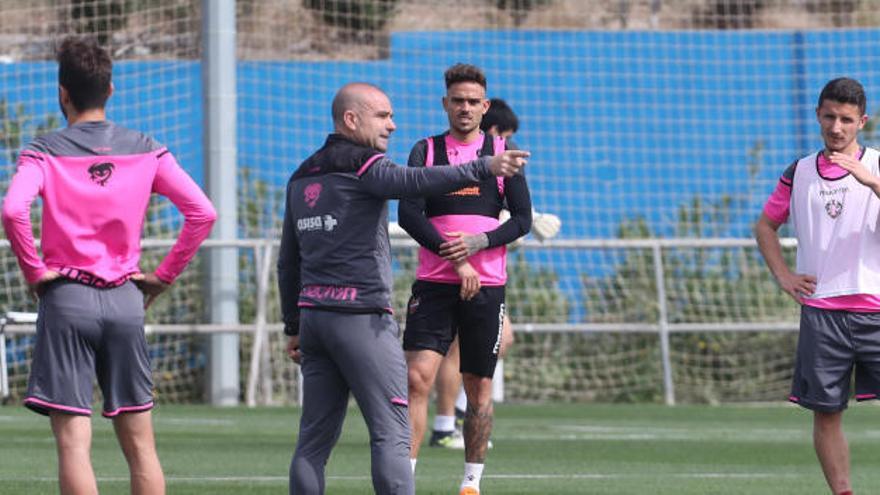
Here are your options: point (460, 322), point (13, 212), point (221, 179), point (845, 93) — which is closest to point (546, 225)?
point (460, 322)

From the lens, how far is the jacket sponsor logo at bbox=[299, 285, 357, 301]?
7.25 metres

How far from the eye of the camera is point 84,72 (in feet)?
22.5

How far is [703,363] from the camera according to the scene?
61.9 ft

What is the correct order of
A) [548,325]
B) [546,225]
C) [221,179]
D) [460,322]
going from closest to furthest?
[460,322] → [546,225] → [221,179] → [548,325]

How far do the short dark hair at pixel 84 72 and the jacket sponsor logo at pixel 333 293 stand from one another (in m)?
1.08

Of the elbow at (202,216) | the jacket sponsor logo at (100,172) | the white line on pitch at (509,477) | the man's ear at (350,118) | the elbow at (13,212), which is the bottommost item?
the white line on pitch at (509,477)

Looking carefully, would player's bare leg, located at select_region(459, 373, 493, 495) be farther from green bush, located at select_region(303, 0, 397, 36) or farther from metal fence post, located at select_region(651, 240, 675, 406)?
green bush, located at select_region(303, 0, 397, 36)

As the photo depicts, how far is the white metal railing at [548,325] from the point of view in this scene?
1741 cm

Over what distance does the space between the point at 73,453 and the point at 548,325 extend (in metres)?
11.0

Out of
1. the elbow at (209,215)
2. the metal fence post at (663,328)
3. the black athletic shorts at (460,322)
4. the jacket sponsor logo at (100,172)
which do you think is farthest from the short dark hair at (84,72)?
the metal fence post at (663,328)

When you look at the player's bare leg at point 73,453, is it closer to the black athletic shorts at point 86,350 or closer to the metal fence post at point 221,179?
the black athletic shorts at point 86,350

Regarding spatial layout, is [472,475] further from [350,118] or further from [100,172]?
[100,172]

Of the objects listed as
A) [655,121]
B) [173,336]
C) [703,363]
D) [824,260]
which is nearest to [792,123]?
[655,121]

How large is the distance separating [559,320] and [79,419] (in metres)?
12.4
